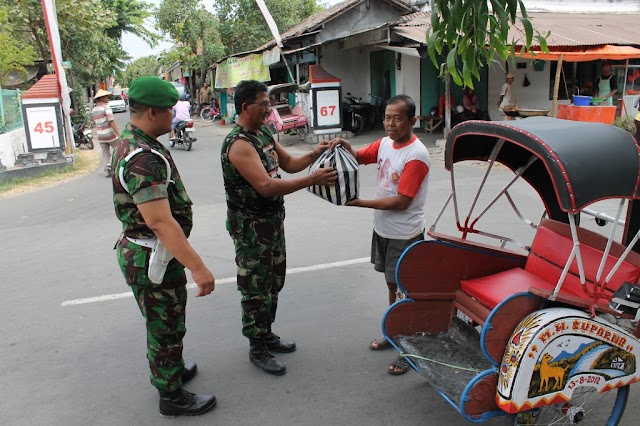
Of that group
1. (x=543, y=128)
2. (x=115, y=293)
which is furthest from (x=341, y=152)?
(x=115, y=293)

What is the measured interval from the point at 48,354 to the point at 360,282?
8.48 ft

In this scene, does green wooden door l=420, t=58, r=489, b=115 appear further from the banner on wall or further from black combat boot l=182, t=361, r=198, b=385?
black combat boot l=182, t=361, r=198, b=385

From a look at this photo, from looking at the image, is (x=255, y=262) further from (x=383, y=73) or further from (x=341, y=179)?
(x=383, y=73)

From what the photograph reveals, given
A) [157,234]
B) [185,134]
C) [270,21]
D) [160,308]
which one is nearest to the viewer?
[157,234]

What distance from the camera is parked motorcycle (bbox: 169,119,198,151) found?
15062 mm

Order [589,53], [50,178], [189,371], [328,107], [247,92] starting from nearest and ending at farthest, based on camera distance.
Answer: [247,92] → [189,371] → [50,178] → [589,53] → [328,107]

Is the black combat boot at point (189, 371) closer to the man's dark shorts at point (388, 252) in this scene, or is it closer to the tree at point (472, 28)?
the man's dark shorts at point (388, 252)

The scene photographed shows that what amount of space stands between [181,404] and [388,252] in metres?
1.57

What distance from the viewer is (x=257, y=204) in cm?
328

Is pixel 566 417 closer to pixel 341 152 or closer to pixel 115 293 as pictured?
pixel 341 152

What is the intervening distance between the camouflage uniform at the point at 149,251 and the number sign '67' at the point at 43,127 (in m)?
10.8

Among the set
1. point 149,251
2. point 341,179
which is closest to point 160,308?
point 149,251

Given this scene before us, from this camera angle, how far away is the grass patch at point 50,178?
10.4m

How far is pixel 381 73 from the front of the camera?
1803 cm
